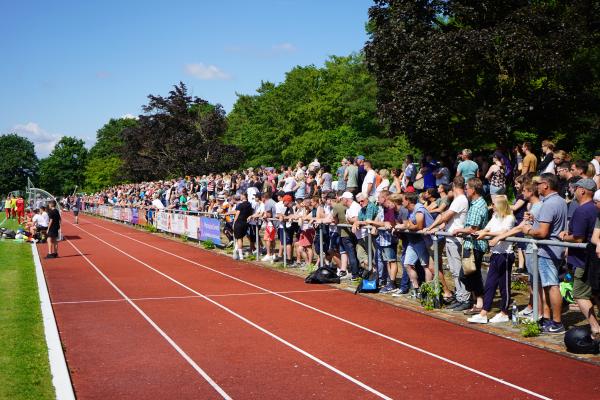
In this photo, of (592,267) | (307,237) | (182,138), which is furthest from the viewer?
(182,138)

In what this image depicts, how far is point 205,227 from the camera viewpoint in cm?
2555

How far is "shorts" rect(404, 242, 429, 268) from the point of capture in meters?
12.2

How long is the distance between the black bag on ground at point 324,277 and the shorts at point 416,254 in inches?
Result: 119

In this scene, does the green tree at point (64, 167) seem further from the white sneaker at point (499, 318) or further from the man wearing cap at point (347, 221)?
the white sneaker at point (499, 318)

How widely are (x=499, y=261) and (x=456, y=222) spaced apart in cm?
138

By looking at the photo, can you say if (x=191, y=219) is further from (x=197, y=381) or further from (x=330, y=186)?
(x=197, y=381)

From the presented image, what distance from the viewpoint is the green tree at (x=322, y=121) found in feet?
168

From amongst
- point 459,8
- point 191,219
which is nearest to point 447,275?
point 459,8

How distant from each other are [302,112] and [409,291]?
164 ft

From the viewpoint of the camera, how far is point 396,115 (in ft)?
69.2

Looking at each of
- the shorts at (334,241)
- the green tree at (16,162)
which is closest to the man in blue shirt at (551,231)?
the shorts at (334,241)

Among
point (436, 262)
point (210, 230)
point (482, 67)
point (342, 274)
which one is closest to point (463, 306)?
point (436, 262)

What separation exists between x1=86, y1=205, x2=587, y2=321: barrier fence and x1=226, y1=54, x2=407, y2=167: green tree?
1742 centimetres

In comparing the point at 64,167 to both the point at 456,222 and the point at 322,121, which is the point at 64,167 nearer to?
the point at 322,121
